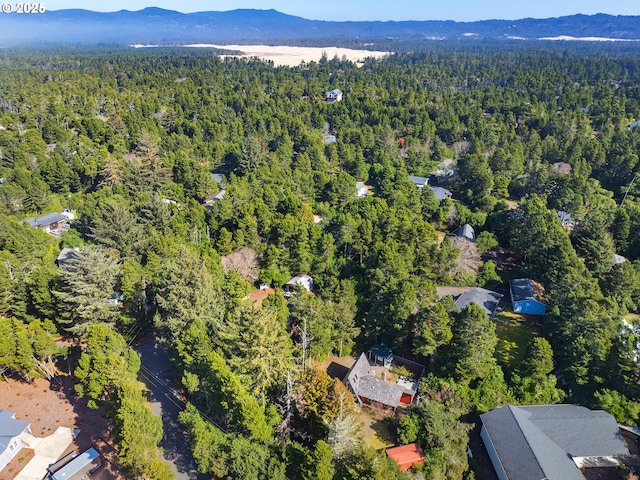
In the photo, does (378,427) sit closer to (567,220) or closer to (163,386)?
(163,386)

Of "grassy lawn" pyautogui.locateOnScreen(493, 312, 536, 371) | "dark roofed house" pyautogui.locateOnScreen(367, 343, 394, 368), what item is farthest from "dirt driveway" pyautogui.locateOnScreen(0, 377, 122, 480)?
"grassy lawn" pyautogui.locateOnScreen(493, 312, 536, 371)

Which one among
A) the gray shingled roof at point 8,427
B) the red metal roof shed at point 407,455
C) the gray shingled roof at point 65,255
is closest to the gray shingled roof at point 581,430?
the red metal roof shed at point 407,455

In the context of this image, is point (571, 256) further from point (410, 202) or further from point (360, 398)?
point (360, 398)

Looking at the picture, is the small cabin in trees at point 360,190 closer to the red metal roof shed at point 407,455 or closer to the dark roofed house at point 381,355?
the dark roofed house at point 381,355

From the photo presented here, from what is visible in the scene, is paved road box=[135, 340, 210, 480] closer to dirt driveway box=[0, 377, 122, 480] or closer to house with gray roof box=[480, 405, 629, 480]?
dirt driveway box=[0, 377, 122, 480]

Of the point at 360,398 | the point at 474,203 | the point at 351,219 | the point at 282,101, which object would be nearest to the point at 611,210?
Answer: the point at 474,203

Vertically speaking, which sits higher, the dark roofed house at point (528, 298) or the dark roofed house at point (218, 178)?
the dark roofed house at point (218, 178)
